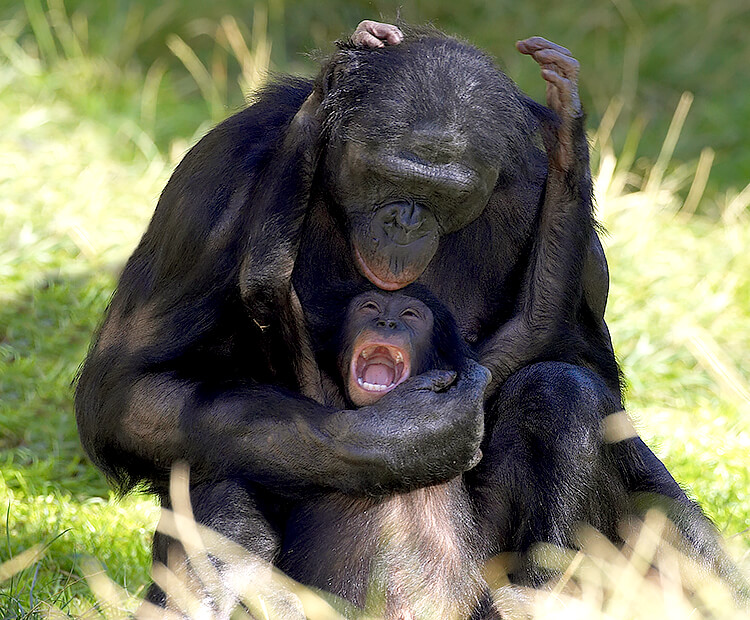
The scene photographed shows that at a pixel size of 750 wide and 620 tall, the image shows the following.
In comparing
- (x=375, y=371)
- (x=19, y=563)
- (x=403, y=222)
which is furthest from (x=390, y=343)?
(x=19, y=563)

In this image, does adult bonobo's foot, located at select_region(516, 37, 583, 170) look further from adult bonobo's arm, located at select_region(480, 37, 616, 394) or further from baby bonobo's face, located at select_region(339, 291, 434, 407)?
baby bonobo's face, located at select_region(339, 291, 434, 407)

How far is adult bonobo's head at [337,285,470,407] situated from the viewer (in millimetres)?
4531

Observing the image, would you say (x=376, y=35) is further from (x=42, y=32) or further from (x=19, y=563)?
(x=42, y=32)

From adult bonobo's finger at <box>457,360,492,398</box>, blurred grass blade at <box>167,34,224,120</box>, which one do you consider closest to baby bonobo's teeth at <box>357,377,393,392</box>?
adult bonobo's finger at <box>457,360,492,398</box>

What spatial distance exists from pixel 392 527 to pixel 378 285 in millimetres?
879

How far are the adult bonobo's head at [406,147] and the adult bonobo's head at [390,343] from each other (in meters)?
0.15

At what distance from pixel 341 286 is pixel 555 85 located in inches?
43.3

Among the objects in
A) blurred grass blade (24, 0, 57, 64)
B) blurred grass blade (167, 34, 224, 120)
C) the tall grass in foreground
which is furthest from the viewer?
blurred grass blade (167, 34, 224, 120)

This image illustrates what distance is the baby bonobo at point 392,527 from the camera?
14.6ft

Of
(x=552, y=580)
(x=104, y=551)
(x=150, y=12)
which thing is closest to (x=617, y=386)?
(x=552, y=580)

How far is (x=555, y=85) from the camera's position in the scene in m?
4.57

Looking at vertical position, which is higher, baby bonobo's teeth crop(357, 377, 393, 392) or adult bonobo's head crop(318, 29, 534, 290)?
adult bonobo's head crop(318, 29, 534, 290)

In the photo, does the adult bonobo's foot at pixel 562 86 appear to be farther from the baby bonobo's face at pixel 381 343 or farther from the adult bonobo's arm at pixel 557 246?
the baby bonobo's face at pixel 381 343

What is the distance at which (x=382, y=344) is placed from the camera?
14.8 feet
